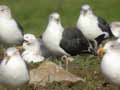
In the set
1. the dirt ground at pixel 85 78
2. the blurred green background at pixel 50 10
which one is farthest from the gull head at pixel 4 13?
the blurred green background at pixel 50 10

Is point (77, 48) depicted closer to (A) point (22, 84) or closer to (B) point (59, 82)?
(B) point (59, 82)

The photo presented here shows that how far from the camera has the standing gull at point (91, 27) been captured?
1595 cm

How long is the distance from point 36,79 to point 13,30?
154 inches

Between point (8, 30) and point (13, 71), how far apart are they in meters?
4.98

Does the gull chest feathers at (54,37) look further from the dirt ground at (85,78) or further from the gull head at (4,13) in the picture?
the gull head at (4,13)

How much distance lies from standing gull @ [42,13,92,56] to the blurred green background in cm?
1260

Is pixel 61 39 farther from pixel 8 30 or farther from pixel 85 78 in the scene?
pixel 85 78

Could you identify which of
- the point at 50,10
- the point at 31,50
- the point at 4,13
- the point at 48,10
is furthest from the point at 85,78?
the point at 48,10

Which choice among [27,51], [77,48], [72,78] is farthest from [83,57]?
[72,78]

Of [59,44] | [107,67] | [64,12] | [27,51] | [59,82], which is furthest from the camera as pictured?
[64,12]

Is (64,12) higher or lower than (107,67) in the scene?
lower

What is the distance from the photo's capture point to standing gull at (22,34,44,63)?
15203 millimetres

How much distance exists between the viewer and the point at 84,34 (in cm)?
1593

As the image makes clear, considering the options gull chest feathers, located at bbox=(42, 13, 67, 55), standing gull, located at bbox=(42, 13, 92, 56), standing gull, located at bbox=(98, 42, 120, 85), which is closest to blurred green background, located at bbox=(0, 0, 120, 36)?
standing gull, located at bbox=(42, 13, 92, 56)
